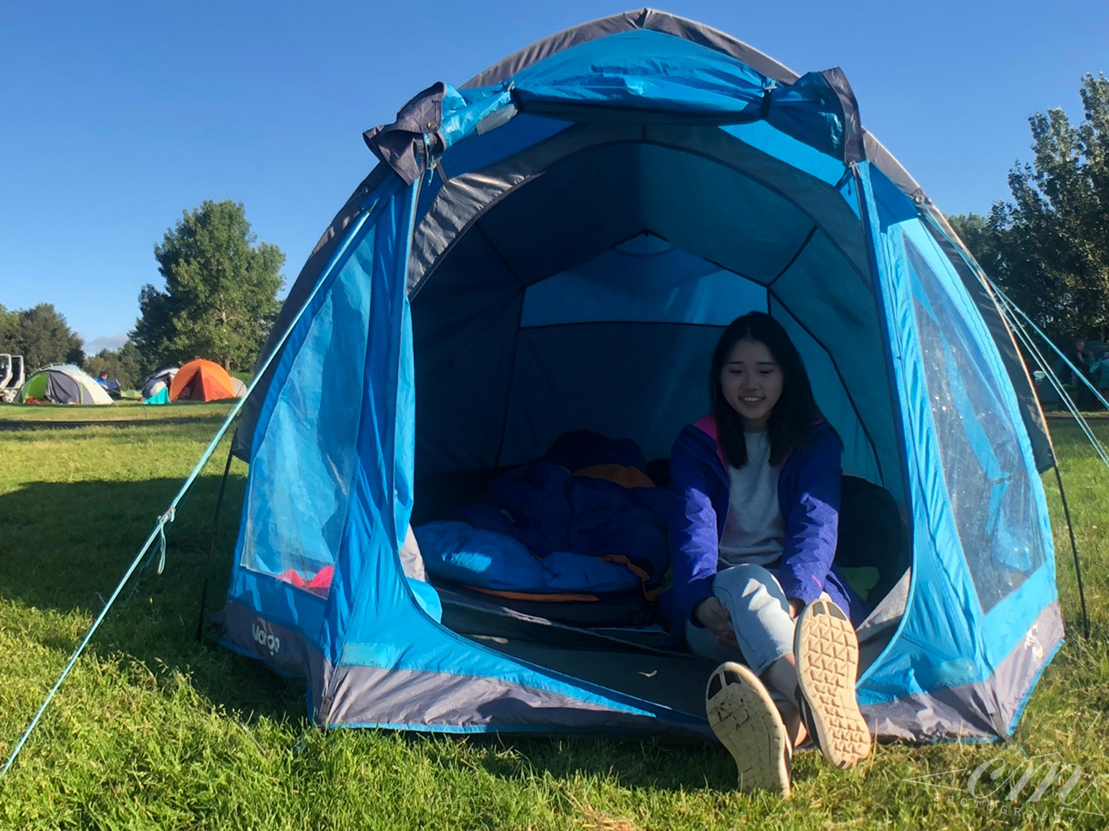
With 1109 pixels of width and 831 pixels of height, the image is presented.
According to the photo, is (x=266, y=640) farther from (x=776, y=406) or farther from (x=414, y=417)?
(x=776, y=406)

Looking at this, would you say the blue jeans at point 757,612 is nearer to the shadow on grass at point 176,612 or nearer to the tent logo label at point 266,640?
the shadow on grass at point 176,612

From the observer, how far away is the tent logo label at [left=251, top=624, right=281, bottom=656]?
227 cm

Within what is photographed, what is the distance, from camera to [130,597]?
2.94 metres

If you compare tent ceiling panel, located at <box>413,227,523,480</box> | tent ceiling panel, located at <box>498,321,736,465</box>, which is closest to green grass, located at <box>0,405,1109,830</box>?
tent ceiling panel, located at <box>413,227,523,480</box>

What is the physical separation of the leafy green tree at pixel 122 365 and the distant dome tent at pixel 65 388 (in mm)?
19945

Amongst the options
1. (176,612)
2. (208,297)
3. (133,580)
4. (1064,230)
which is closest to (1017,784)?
(176,612)

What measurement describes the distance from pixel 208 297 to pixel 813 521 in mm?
35691

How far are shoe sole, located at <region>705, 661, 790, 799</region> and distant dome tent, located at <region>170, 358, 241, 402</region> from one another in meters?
20.9

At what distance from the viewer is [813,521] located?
2.15 meters

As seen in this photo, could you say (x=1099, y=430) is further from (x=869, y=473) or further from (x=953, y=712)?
(x=953, y=712)

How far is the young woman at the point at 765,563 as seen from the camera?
1669 mm

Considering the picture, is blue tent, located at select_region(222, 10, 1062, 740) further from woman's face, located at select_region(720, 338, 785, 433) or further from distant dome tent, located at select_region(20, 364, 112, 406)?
distant dome tent, located at select_region(20, 364, 112, 406)

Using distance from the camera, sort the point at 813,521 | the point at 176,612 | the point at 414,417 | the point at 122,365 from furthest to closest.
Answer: the point at 122,365, the point at 176,612, the point at 414,417, the point at 813,521

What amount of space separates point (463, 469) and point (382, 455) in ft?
6.95
